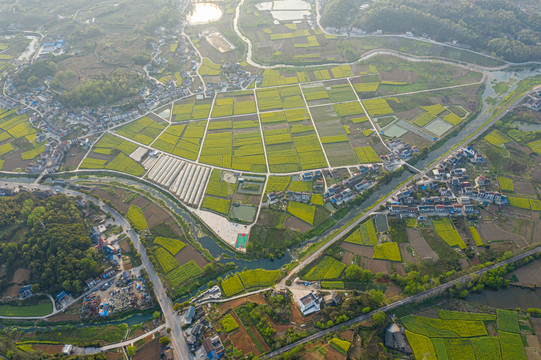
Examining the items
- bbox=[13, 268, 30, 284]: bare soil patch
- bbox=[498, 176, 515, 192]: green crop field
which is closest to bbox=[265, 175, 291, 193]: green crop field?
bbox=[498, 176, 515, 192]: green crop field

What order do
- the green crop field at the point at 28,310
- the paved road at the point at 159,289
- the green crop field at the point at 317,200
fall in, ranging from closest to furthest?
the paved road at the point at 159,289, the green crop field at the point at 28,310, the green crop field at the point at 317,200

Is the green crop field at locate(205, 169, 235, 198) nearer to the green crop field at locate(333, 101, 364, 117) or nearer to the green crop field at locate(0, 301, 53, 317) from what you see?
the green crop field at locate(0, 301, 53, 317)

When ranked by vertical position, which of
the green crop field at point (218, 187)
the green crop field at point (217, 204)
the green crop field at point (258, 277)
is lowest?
the green crop field at point (258, 277)

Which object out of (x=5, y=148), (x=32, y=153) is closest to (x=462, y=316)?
(x=32, y=153)

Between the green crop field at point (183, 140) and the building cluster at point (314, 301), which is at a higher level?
the green crop field at point (183, 140)

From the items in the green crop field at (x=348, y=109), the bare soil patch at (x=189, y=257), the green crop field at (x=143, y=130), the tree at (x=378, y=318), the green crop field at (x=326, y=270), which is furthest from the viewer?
the green crop field at (x=348, y=109)

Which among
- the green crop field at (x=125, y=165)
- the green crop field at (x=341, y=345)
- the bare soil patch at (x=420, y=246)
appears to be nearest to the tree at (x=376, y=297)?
the green crop field at (x=341, y=345)

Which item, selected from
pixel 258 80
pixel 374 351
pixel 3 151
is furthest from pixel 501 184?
pixel 3 151

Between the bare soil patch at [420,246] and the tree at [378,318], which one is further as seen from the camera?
the bare soil patch at [420,246]

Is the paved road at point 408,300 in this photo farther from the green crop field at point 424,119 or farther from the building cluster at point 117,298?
the green crop field at point 424,119
